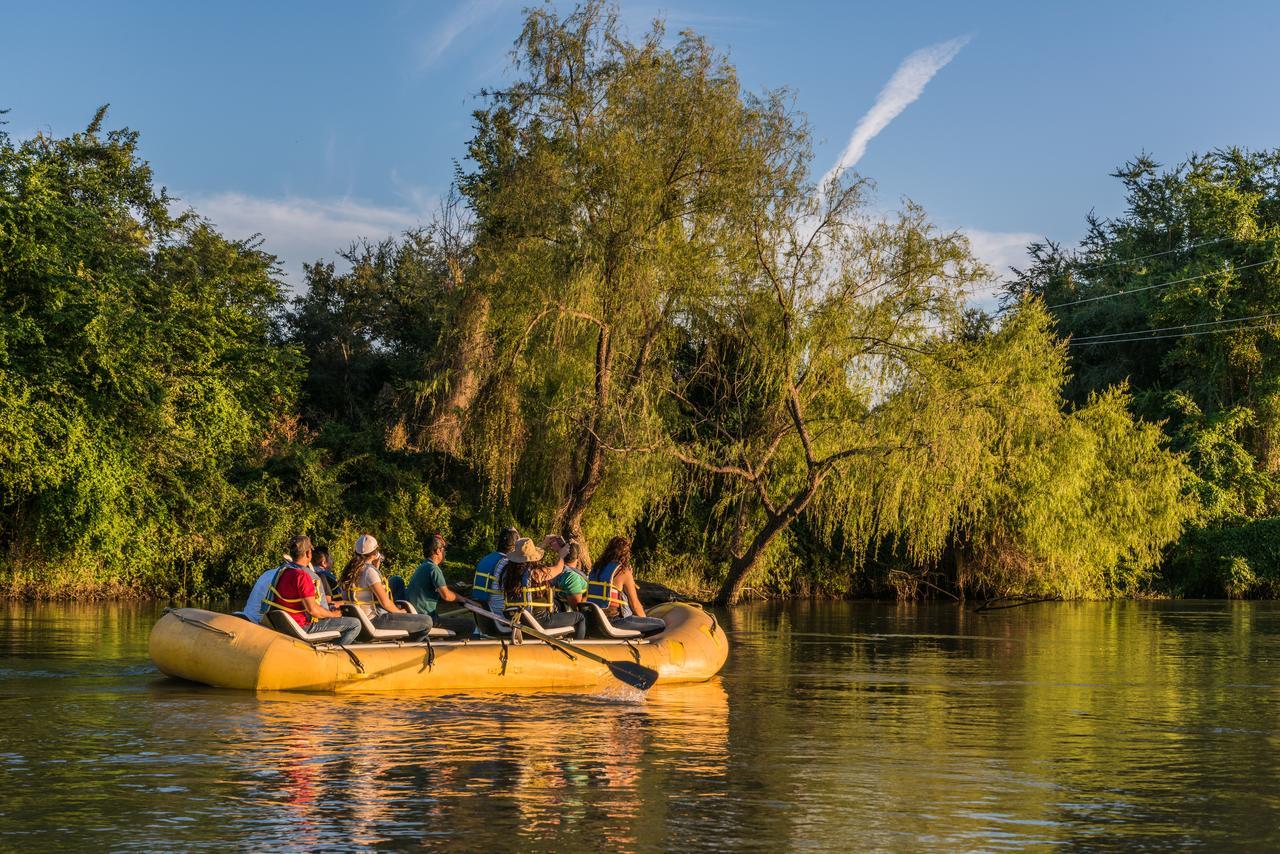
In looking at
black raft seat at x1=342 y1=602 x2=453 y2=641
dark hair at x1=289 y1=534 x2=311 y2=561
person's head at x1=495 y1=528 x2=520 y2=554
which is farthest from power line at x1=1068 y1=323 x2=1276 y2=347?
dark hair at x1=289 y1=534 x2=311 y2=561

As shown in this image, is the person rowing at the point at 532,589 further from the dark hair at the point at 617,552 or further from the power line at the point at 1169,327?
the power line at the point at 1169,327

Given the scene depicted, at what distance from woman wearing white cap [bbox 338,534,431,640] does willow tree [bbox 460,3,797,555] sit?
41.0ft

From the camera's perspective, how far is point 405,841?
7.98m

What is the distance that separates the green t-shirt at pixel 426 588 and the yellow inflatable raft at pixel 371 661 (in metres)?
0.90

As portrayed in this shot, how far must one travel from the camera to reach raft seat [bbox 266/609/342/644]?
46.4 ft

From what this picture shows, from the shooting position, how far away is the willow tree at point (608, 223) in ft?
90.5

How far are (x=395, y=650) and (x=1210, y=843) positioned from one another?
8.51 m

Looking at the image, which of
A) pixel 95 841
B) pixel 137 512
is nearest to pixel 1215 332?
pixel 137 512

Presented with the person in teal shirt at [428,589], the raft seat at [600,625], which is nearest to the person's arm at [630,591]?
the raft seat at [600,625]

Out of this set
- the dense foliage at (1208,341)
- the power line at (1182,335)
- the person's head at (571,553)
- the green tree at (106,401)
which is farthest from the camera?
the power line at (1182,335)

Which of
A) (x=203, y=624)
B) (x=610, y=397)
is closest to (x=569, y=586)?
(x=203, y=624)

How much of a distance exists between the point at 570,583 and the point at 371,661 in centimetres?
262

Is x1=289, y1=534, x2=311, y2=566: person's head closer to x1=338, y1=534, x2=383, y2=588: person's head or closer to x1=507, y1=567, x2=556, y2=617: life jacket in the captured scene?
x1=338, y1=534, x2=383, y2=588: person's head

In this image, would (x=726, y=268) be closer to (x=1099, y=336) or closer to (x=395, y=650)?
(x=395, y=650)
